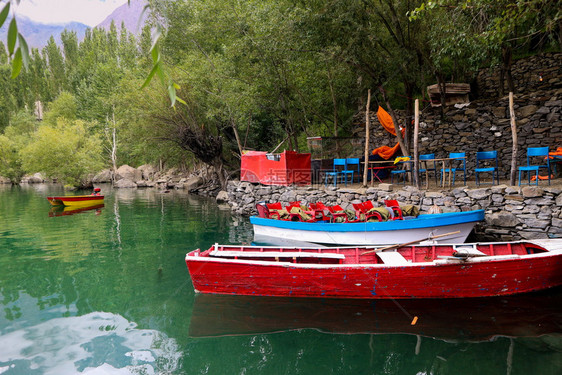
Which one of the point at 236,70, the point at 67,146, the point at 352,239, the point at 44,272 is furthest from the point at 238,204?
the point at 67,146

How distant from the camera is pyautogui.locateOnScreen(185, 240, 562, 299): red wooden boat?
5.86m

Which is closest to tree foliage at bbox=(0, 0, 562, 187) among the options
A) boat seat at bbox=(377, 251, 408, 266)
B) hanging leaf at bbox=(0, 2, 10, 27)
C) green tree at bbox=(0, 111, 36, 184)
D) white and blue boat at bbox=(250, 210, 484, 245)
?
hanging leaf at bbox=(0, 2, 10, 27)

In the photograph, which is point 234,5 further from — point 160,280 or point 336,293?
point 336,293

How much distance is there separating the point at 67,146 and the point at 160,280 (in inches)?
1032

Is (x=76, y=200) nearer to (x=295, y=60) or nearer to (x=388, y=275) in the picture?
(x=295, y=60)

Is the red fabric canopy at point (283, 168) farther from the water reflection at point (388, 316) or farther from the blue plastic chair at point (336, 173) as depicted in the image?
the water reflection at point (388, 316)

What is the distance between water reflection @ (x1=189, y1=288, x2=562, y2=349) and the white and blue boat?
2.03 meters

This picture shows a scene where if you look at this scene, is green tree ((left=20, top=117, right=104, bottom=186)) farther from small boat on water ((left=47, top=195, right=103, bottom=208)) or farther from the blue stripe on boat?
the blue stripe on boat

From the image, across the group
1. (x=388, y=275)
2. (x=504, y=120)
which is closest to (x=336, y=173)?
(x=504, y=120)

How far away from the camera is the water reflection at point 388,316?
5219mm

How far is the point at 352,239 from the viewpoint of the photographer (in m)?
9.57

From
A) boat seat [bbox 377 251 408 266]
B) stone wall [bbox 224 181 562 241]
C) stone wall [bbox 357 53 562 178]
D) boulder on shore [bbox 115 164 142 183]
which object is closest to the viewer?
Result: boat seat [bbox 377 251 408 266]

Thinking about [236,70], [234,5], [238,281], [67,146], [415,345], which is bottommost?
[415,345]

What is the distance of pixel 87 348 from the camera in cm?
486
